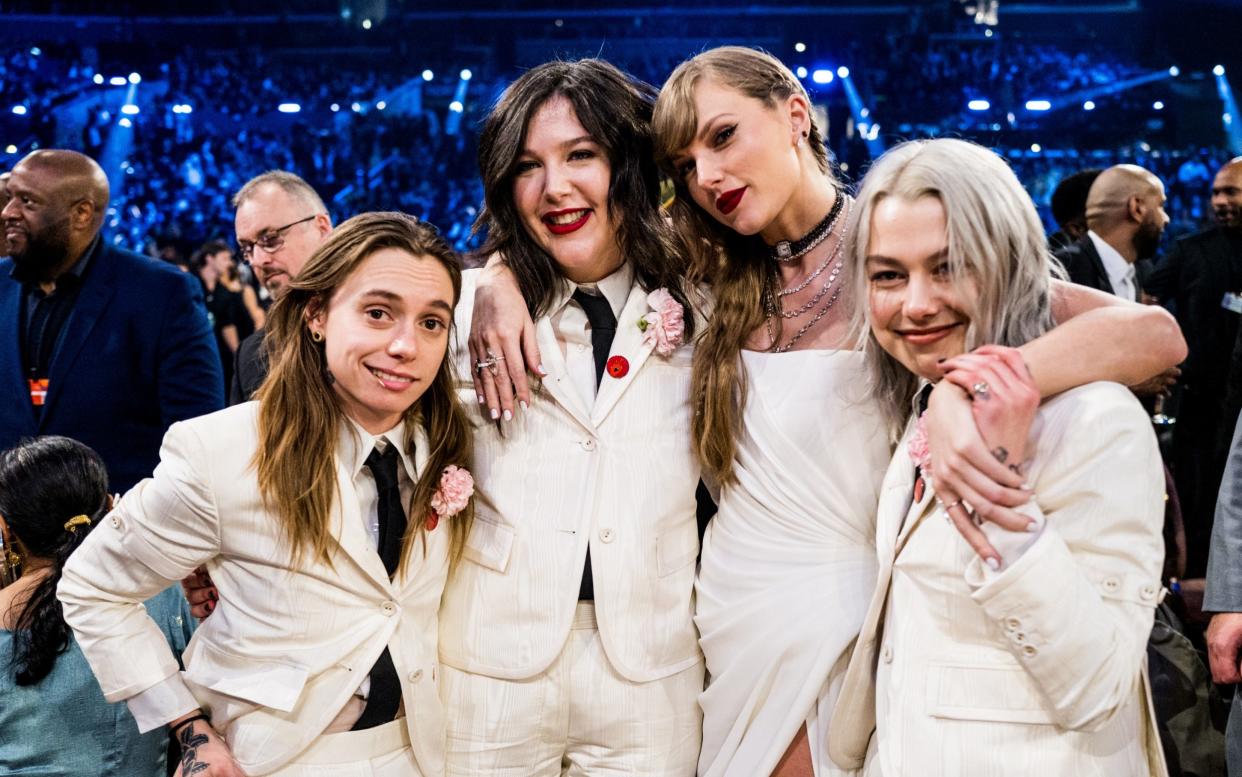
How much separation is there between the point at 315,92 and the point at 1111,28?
30.6 ft

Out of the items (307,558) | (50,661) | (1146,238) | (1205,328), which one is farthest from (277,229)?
(1205,328)

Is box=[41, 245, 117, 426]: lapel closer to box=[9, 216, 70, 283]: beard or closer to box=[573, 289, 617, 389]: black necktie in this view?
box=[9, 216, 70, 283]: beard

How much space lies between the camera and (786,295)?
94.7 inches

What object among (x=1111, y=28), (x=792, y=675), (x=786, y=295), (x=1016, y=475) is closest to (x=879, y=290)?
(x=1016, y=475)

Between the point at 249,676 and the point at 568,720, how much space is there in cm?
60

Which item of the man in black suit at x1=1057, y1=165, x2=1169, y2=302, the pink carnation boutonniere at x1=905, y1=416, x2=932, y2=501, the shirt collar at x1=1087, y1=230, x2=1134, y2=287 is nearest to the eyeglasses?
the pink carnation boutonniere at x1=905, y1=416, x2=932, y2=501

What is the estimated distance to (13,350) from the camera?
3.84 meters

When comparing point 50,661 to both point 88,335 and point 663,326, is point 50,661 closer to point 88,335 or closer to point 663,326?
point 663,326

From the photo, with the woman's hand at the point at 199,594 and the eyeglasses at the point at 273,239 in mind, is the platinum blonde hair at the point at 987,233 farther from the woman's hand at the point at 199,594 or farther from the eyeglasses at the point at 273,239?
the eyeglasses at the point at 273,239

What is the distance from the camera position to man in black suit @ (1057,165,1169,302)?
4.94 meters

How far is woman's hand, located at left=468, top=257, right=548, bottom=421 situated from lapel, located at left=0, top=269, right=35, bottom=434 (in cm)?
231

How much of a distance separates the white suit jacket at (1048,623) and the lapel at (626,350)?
63 cm

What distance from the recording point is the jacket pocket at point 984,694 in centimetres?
162

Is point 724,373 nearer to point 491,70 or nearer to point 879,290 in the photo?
point 879,290
